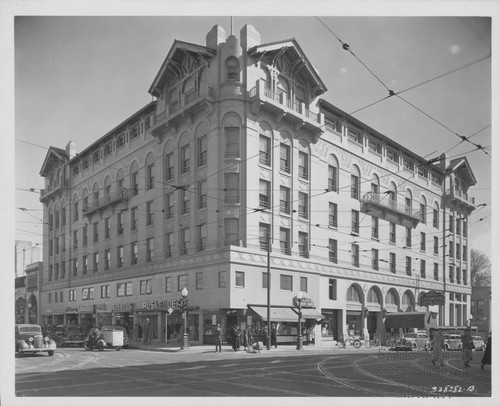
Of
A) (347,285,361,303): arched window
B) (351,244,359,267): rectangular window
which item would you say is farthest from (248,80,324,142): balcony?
(347,285,361,303): arched window

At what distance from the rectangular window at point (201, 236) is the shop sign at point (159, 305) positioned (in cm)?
236

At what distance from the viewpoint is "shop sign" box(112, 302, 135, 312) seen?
22734mm

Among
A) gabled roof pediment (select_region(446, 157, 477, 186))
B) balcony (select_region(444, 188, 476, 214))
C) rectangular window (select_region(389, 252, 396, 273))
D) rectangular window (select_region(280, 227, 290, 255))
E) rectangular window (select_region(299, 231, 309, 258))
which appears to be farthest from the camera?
rectangular window (select_region(389, 252, 396, 273))

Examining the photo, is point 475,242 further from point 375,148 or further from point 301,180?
point 301,180

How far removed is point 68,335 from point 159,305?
3.93m

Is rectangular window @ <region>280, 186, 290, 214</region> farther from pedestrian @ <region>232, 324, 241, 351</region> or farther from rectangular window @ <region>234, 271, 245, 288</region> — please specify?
pedestrian @ <region>232, 324, 241, 351</region>

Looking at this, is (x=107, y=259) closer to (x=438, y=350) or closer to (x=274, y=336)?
(x=274, y=336)

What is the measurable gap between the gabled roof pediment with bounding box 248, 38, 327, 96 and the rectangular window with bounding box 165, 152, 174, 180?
478 cm

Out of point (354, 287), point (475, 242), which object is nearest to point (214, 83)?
point (475, 242)

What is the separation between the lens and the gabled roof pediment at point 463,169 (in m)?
16.2

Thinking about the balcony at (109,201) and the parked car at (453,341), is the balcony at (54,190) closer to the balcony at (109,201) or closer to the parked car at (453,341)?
the balcony at (109,201)

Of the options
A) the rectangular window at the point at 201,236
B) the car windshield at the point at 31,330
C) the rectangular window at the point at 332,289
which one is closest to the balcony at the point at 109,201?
the rectangular window at the point at 201,236

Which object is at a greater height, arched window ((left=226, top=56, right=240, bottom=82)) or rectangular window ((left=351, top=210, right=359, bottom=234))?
arched window ((left=226, top=56, right=240, bottom=82))

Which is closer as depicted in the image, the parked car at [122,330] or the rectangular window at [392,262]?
the parked car at [122,330]
